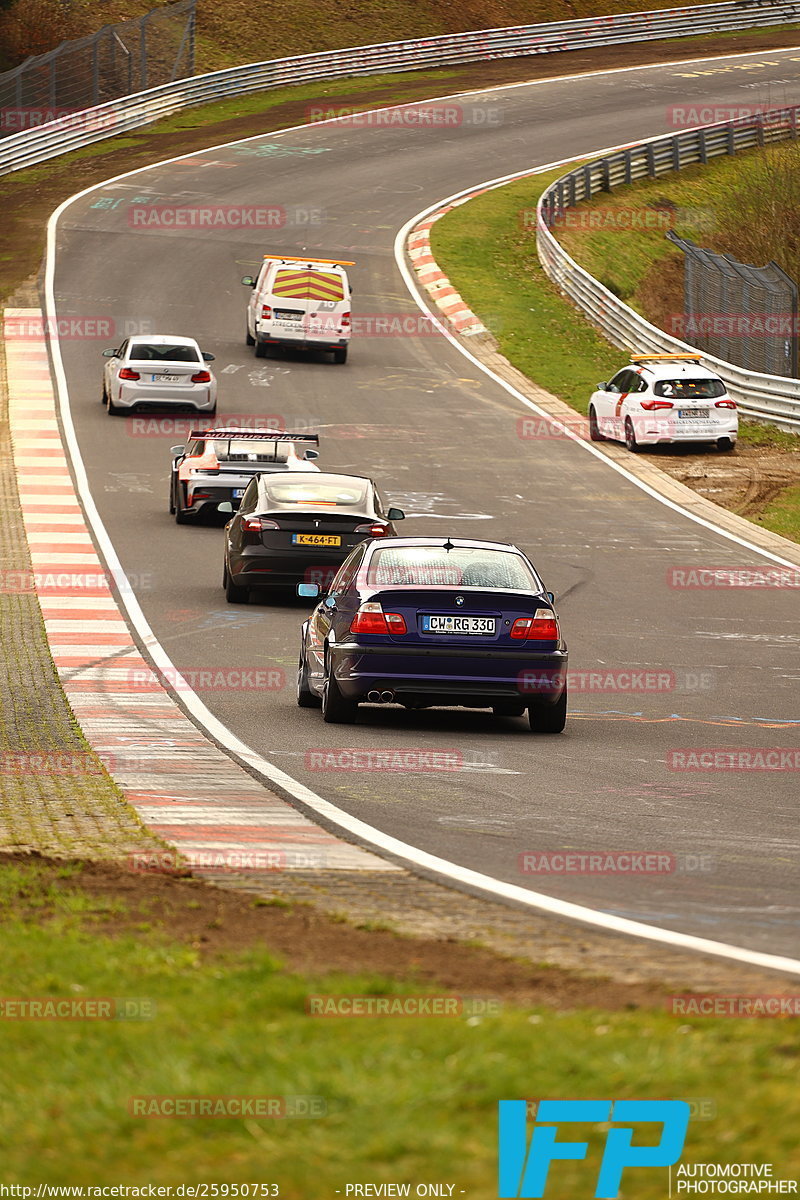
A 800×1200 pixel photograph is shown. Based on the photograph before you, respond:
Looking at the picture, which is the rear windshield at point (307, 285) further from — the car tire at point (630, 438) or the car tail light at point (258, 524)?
the car tail light at point (258, 524)

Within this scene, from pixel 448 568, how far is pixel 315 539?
6110 millimetres

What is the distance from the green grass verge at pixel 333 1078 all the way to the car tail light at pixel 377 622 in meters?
7.17

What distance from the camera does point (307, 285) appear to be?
3881 centimetres

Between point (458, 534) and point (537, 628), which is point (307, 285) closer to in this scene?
point (458, 534)

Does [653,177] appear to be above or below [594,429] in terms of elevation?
above

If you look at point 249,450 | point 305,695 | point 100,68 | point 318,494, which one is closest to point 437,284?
point 100,68

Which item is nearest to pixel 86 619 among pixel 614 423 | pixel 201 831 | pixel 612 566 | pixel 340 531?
pixel 340 531

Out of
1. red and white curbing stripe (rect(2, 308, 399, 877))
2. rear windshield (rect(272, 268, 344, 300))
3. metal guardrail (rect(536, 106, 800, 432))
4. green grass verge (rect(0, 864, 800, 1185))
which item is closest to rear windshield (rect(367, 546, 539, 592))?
red and white curbing stripe (rect(2, 308, 399, 877))

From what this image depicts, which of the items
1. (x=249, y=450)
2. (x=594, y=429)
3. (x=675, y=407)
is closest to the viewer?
(x=249, y=450)

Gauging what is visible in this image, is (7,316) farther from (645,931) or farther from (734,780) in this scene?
(645,931)

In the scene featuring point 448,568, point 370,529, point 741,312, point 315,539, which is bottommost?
point 315,539

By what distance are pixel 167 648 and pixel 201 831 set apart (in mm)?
7818

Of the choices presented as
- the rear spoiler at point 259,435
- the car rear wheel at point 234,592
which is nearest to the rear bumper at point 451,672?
the car rear wheel at point 234,592

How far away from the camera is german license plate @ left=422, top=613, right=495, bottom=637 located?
13.1 metres
